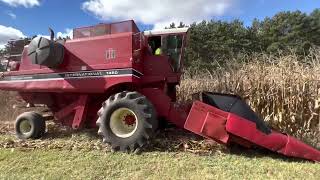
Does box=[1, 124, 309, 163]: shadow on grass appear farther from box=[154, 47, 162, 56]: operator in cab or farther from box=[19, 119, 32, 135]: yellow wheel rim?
box=[154, 47, 162, 56]: operator in cab

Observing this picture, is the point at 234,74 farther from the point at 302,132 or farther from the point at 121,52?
the point at 121,52

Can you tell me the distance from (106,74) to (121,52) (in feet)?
1.77

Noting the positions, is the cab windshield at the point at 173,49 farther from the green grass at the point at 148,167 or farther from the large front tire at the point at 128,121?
the green grass at the point at 148,167

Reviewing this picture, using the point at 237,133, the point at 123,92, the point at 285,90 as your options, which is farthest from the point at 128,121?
the point at 285,90

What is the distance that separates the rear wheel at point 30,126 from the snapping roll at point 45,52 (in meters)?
1.46

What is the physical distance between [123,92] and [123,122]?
1.93ft

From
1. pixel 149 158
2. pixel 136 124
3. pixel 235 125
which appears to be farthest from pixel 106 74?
pixel 235 125

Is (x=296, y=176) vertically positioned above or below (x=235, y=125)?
below

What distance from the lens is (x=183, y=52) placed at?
8500mm

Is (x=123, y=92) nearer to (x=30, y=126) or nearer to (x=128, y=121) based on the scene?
(x=128, y=121)

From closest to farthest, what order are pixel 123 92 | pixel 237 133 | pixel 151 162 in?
pixel 151 162 < pixel 237 133 < pixel 123 92

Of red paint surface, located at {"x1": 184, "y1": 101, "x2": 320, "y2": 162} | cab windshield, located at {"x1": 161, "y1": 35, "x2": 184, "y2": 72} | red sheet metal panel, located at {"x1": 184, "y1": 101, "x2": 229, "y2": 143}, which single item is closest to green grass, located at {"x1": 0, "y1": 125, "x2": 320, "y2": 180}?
red paint surface, located at {"x1": 184, "y1": 101, "x2": 320, "y2": 162}

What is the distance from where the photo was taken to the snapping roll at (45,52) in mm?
8047

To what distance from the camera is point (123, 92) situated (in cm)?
759
